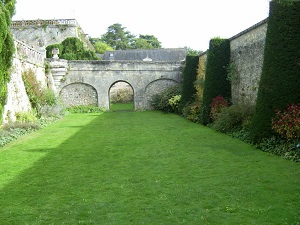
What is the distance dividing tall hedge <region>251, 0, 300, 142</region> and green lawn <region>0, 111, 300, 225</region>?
3.31ft

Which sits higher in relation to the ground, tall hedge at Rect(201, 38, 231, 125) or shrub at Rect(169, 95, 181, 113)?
tall hedge at Rect(201, 38, 231, 125)

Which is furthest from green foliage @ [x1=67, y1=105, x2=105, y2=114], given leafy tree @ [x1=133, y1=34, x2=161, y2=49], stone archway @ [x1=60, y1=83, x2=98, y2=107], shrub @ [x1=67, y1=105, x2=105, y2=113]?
leafy tree @ [x1=133, y1=34, x2=161, y2=49]

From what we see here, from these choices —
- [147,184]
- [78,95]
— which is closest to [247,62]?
[147,184]

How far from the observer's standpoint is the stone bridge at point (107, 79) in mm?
23891

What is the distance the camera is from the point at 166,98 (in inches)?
915

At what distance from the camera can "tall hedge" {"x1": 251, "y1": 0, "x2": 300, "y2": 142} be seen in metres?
8.73

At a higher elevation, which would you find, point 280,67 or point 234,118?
point 280,67

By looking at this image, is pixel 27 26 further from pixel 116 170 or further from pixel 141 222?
pixel 141 222

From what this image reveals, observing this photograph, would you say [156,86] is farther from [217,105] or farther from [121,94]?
[217,105]

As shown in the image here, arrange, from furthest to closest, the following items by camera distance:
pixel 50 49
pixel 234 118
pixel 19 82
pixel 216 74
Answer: pixel 50 49, pixel 19 82, pixel 216 74, pixel 234 118

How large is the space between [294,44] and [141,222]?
6.70 meters

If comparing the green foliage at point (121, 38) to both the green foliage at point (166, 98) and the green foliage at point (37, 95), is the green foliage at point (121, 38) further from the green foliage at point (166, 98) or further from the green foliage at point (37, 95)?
the green foliage at point (37, 95)

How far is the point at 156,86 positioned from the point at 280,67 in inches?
650

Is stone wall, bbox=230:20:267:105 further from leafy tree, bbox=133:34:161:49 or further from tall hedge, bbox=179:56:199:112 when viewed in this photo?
leafy tree, bbox=133:34:161:49
